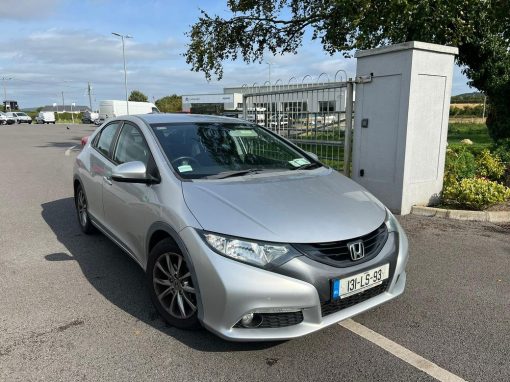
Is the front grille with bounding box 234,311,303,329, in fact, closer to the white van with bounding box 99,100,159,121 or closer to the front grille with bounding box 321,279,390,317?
the front grille with bounding box 321,279,390,317

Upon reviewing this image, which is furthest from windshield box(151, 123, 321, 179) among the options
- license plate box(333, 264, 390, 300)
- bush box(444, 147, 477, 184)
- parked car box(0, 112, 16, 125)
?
parked car box(0, 112, 16, 125)

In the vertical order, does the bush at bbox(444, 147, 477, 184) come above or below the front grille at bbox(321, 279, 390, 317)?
above

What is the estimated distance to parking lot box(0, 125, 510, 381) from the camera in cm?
271

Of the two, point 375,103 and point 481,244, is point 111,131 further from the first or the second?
point 481,244

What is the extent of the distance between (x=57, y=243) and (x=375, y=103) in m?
4.84

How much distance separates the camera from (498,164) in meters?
7.93

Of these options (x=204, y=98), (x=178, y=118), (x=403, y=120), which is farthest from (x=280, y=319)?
(x=204, y=98)

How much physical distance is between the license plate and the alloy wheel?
0.93 meters

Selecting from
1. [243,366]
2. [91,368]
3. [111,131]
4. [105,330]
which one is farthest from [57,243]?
[243,366]

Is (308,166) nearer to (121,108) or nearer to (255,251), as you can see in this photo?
(255,251)

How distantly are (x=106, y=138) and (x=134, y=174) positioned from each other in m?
1.68

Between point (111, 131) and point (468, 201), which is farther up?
point (111, 131)

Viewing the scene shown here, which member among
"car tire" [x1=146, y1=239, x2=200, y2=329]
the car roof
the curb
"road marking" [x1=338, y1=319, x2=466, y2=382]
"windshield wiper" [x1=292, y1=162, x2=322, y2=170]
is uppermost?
the car roof

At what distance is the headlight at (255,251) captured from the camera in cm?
263
